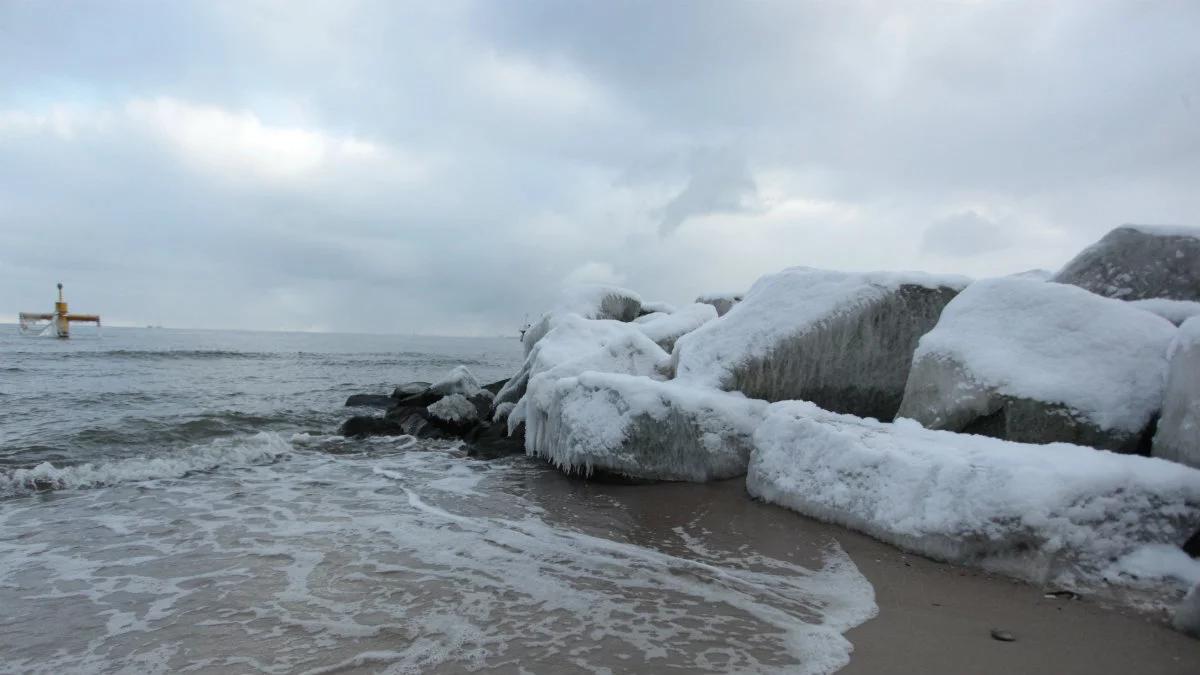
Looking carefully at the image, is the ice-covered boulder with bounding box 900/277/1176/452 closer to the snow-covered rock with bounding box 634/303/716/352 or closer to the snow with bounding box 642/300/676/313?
the snow-covered rock with bounding box 634/303/716/352

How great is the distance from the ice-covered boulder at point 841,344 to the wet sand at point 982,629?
288 cm

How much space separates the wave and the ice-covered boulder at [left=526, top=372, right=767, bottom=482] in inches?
231

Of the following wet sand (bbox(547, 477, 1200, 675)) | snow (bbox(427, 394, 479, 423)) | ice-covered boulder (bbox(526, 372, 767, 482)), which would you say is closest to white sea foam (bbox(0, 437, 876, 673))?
wet sand (bbox(547, 477, 1200, 675))

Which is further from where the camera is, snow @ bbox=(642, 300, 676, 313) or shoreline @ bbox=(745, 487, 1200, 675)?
snow @ bbox=(642, 300, 676, 313)

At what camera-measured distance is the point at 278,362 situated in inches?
1409

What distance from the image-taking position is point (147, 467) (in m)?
9.28

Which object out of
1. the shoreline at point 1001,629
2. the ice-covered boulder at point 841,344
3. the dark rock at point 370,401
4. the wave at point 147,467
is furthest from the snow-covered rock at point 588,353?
the dark rock at point 370,401

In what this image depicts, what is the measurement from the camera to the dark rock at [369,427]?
1318cm

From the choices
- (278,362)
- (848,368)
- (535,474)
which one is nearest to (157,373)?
(278,362)

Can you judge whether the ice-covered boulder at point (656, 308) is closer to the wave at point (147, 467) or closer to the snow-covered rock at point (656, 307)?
the snow-covered rock at point (656, 307)

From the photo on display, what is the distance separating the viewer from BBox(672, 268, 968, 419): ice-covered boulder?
7.71m

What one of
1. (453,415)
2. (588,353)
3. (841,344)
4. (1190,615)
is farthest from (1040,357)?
(453,415)

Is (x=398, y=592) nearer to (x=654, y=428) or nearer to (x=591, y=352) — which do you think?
(x=654, y=428)

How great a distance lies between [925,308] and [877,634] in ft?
17.2
